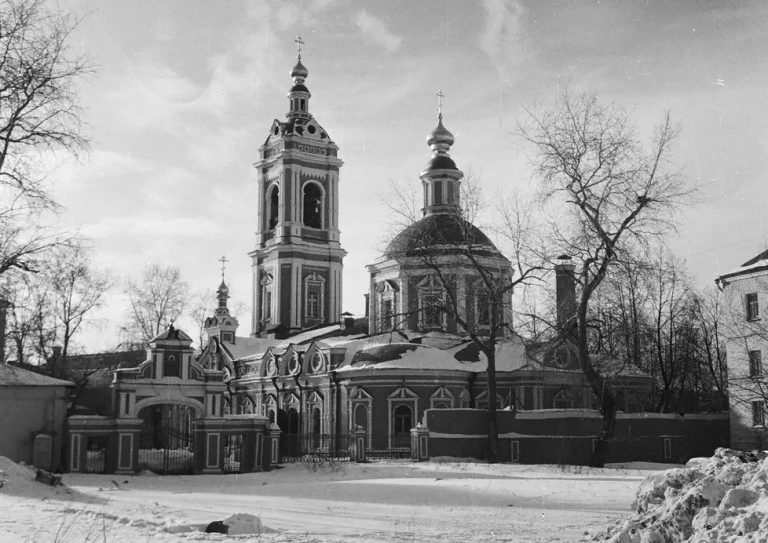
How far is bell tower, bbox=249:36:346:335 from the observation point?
48000 mm

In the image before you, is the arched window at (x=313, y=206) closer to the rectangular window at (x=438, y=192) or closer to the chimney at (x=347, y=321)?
the chimney at (x=347, y=321)

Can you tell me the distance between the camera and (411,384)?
111ft

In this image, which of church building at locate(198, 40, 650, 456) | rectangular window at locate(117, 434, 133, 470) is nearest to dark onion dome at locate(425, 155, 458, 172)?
church building at locate(198, 40, 650, 456)

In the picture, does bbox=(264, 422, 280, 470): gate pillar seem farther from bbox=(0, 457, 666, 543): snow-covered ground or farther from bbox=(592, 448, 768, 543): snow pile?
bbox=(592, 448, 768, 543): snow pile

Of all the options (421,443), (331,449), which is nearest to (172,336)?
(421,443)

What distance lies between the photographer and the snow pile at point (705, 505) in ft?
22.1

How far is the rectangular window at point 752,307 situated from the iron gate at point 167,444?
19148mm

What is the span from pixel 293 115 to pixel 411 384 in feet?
71.6

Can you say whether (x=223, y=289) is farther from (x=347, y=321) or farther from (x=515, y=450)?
(x=515, y=450)

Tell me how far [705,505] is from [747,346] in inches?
960

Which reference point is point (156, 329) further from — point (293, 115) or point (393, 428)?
point (393, 428)

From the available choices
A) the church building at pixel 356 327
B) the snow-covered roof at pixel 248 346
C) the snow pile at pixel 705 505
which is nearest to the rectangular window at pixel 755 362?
A: the church building at pixel 356 327

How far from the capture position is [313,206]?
1955 inches

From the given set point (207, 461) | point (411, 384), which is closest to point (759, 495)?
point (207, 461)
